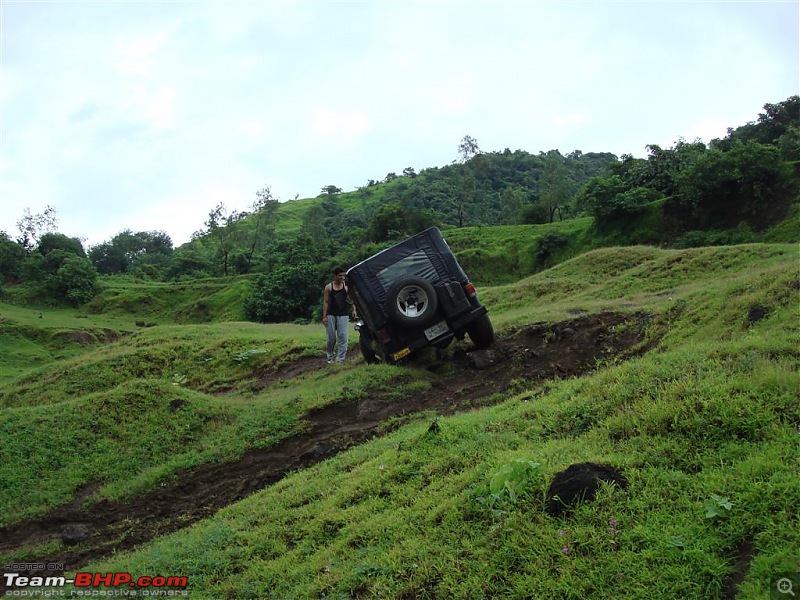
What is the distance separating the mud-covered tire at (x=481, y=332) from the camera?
10.9 m

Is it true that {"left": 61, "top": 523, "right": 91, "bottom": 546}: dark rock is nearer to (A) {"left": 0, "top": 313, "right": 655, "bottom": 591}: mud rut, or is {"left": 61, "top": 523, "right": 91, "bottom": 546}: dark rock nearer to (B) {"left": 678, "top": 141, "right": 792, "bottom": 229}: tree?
(A) {"left": 0, "top": 313, "right": 655, "bottom": 591}: mud rut

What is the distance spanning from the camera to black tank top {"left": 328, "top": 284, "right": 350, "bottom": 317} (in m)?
12.1

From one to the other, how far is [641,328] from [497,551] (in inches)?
276

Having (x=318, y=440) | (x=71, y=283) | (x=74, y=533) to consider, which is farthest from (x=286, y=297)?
(x=74, y=533)

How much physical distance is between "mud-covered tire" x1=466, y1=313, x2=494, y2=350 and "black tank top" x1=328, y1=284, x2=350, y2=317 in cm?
291

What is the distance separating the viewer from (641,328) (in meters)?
9.55

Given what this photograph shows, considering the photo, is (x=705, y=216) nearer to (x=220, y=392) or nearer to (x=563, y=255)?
(x=563, y=255)

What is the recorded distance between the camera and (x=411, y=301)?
1019 cm

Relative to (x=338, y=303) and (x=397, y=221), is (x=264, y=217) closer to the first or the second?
(x=397, y=221)

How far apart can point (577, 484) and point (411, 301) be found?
21.5ft

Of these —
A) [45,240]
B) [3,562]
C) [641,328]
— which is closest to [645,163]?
[641,328]

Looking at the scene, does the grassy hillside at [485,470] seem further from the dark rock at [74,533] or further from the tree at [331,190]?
the tree at [331,190]

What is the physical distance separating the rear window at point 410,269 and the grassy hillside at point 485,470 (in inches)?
69.1

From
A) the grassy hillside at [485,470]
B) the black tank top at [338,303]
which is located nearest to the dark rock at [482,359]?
A: the grassy hillside at [485,470]
